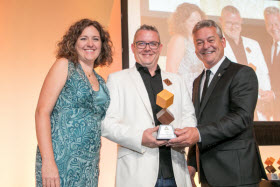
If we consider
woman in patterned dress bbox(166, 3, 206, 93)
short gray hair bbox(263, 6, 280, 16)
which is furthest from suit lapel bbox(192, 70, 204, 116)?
short gray hair bbox(263, 6, 280, 16)

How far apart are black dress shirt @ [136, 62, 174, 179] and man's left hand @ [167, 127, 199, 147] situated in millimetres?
138

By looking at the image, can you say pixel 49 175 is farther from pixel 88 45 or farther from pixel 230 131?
pixel 230 131

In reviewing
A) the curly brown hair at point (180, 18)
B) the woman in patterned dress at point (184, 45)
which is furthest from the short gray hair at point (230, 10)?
the curly brown hair at point (180, 18)

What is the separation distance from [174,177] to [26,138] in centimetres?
291

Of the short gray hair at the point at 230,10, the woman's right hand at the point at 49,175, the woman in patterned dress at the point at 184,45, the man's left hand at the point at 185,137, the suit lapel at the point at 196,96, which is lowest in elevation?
the woman's right hand at the point at 49,175

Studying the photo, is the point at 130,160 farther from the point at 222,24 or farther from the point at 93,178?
the point at 222,24

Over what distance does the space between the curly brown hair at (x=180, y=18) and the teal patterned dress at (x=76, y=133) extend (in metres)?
2.48

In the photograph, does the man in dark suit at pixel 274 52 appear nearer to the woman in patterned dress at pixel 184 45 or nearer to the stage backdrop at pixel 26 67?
the woman in patterned dress at pixel 184 45

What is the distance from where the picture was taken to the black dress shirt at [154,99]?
205cm

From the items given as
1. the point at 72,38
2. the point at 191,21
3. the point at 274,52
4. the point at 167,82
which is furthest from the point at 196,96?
A: the point at 274,52

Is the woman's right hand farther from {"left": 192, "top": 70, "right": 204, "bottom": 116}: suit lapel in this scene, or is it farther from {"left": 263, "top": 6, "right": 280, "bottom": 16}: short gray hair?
{"left": 263, "top": 6, "right": 280, "bottom": 16}: short gray hair

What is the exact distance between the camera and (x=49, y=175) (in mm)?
1863

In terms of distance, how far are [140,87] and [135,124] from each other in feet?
0.86

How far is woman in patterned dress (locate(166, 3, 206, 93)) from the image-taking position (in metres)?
4.18
